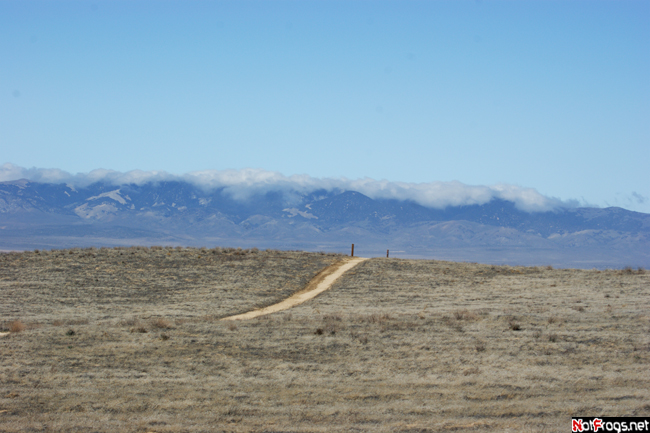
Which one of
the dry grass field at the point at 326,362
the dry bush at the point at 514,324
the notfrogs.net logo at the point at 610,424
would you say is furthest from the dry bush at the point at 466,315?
the notfrogs.net logo at the point at 610,424

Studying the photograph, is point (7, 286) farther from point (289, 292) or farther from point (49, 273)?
point (289, 292)

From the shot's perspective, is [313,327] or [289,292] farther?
[289,292]

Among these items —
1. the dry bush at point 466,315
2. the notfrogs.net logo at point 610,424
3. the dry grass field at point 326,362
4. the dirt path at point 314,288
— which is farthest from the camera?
the dirt path at point 314,288

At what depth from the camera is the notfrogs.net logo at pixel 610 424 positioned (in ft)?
30.2

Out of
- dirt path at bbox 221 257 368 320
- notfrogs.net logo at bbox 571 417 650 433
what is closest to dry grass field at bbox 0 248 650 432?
notfrogs.net logo at bbox 571 417 650 433

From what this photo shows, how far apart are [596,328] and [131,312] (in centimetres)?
1753

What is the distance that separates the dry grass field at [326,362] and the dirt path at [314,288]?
99 centimetres

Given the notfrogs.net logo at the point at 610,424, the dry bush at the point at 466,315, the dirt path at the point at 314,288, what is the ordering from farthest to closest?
the dirt path at the point at 314,288 → the dry bush at the point at 466,315 → the notfrogs.net logo at the point at 610,424

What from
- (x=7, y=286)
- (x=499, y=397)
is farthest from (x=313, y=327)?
(x=7, y=286)

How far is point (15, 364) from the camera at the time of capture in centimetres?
1320

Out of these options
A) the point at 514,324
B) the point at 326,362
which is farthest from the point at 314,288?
the point at 326,362

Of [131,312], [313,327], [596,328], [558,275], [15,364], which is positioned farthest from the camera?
[558,275]

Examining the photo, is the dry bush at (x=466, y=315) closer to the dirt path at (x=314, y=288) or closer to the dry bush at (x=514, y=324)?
the dry bush at (x=514, y=324)

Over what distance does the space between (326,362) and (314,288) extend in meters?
17.4
